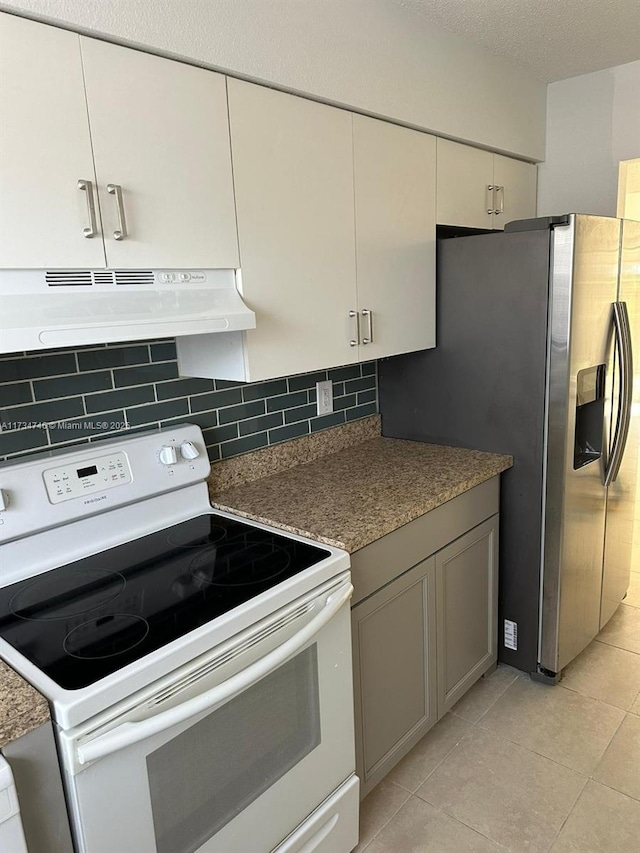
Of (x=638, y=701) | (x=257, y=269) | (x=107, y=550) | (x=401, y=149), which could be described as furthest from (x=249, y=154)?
(x=638, y=701)

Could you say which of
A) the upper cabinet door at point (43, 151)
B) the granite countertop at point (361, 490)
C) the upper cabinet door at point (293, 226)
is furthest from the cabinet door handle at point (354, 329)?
the upper cabinet door at point (43, 151)

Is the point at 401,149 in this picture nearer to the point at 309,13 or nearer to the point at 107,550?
the point at 309,13

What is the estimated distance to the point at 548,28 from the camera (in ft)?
7.14

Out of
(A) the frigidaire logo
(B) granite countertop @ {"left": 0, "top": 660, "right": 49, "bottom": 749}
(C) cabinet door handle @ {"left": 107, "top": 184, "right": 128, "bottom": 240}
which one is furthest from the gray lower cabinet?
(C) cabinet door handle @ {"left": 107, "top": 184, "right": 128, "bottom": 240}

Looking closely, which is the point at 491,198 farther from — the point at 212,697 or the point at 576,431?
the point at 212,697

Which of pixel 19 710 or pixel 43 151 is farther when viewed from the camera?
pixel 43 151

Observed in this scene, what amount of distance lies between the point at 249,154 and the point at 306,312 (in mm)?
439

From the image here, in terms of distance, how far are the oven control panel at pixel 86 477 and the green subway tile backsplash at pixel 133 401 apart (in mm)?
99

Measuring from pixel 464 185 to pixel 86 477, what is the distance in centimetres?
172

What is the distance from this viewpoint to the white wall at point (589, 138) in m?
2.58

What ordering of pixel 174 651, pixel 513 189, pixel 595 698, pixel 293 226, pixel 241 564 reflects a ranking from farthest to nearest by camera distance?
1. pixel 513 189
2. pixel 595 698
3. pixel 293 226
4. pixel 241 564
5. pixel 174 651

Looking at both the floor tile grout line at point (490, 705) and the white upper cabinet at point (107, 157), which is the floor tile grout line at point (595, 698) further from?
the white upper cabinet at point (107, 157)

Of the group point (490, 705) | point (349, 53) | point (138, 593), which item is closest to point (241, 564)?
point (138, 593)

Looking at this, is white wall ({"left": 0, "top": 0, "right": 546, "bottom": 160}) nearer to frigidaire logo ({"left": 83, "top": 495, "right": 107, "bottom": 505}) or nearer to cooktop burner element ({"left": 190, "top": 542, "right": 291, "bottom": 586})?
frigidaire logo ({"left": 83, "top": 495, "right": 107, "bottom": 505})
